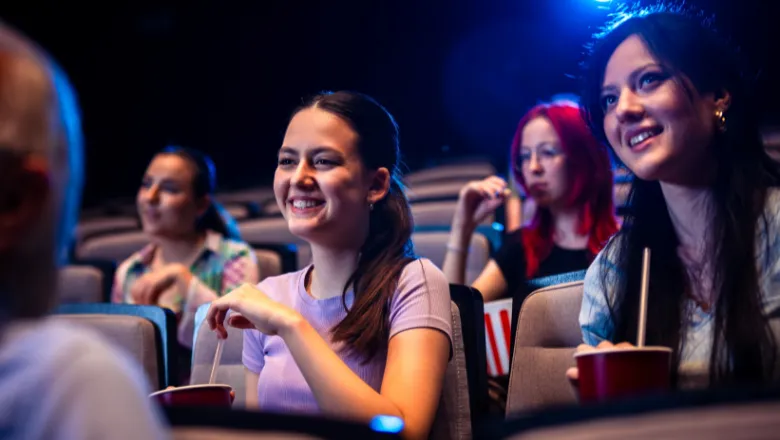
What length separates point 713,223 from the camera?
132cm

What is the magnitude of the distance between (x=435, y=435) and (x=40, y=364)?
1.05 meters

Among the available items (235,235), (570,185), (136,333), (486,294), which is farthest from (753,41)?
(136,333)

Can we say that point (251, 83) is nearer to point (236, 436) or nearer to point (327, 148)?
point (327, 148)

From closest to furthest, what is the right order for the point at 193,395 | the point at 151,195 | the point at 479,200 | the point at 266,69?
the point at 193,395 < the point at 479,200 < the point at 151,195 < the point at 266,69

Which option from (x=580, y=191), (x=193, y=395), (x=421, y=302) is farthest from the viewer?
(x=580, y=191)

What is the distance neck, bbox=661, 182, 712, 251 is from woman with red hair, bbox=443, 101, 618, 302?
108cm

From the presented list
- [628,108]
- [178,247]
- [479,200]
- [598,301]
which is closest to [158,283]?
[178,247]

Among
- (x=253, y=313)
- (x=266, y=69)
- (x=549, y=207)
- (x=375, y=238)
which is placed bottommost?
(x=253, y=313)

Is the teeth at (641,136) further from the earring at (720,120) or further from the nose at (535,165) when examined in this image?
the nose at (535,165)

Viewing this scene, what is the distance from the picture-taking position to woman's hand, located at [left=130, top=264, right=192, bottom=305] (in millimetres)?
2582

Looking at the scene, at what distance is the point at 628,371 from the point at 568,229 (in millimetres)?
1609

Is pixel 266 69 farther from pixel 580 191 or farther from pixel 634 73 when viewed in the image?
pixel 634 73

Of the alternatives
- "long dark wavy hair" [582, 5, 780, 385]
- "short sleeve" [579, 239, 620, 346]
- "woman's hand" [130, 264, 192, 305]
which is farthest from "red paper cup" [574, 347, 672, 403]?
"woman's hand" [130, 264, 192, 305]

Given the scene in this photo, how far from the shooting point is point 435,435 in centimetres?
150
